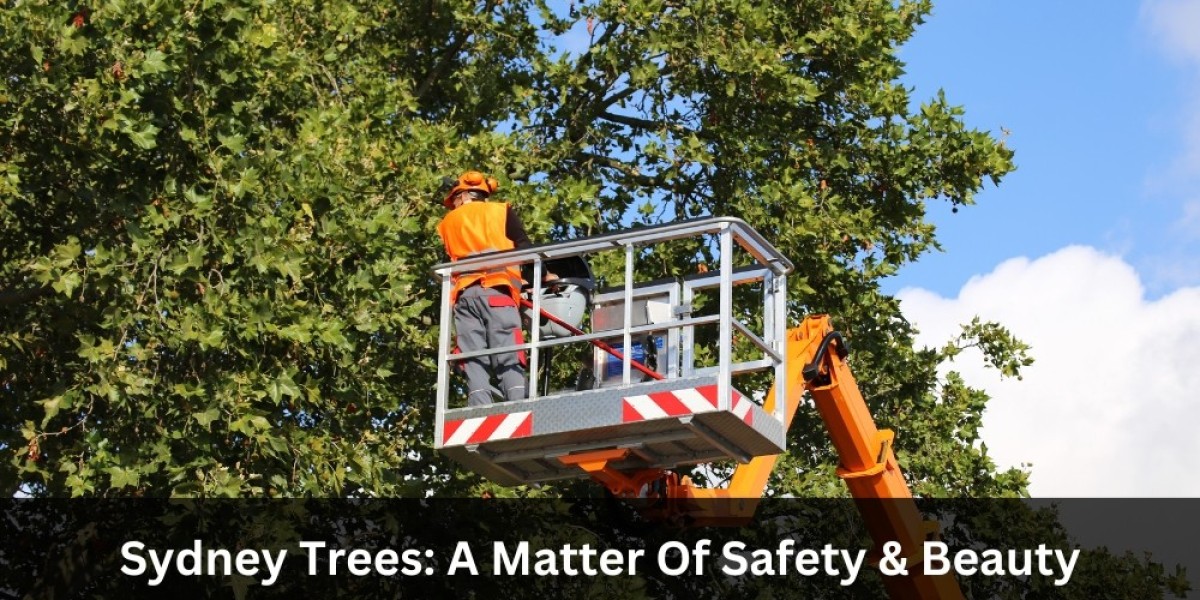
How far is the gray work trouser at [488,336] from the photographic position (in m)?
12.5

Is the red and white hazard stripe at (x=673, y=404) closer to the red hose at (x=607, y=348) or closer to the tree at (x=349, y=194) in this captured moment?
the red hose at (x=607, y=348)

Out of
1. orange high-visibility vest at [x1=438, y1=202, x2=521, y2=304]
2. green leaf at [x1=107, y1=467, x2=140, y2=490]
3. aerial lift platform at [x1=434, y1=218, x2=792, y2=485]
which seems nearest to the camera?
aerial lift platform at [x1=434, y1=218, x2=792, y2=485]

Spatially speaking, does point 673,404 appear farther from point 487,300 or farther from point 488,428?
point 487,300

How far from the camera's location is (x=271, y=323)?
15078mm

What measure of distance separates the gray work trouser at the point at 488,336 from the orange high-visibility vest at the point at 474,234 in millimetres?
135

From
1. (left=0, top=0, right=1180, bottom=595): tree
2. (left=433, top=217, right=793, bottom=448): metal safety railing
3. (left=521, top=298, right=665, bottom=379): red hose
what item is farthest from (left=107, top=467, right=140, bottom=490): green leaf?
(left=521, top=298, right=665, bottom=379): red hose

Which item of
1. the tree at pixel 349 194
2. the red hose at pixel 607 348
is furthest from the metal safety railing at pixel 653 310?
the tree at pixel 349 194

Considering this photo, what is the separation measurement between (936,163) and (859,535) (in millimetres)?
4367

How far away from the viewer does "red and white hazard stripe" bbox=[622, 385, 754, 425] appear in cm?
1144

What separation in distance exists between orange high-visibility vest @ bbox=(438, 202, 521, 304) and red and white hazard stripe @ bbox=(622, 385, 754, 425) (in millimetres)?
1634

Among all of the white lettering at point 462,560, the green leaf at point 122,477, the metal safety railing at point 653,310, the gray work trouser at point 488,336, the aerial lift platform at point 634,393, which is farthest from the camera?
the white lettering at point 462,560

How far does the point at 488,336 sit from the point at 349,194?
4.55 meters

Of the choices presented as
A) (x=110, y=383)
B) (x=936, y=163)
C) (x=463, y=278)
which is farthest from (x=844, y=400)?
(x=936, y=163)

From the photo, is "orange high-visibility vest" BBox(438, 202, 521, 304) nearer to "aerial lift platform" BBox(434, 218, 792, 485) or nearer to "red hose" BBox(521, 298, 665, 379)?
"aerial lift platform" BBox(434, 218, 792, 485)
